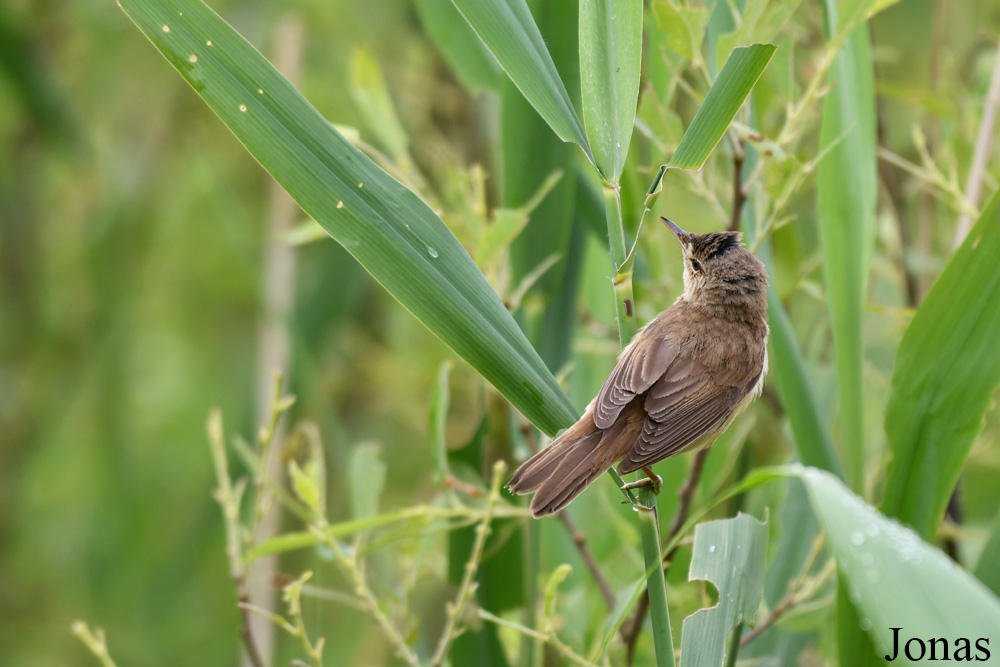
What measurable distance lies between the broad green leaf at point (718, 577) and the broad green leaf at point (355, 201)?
23cm

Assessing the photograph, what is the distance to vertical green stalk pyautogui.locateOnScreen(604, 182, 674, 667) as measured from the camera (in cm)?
97

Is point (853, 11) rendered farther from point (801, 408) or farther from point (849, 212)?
point (801, 408)

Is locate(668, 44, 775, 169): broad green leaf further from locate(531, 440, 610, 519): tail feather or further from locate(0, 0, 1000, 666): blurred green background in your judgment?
locate(0, 0, 1000, 666): blurred green background

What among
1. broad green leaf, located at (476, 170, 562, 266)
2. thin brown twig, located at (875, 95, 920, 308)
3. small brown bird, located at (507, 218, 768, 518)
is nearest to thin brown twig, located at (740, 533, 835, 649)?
small brown bird, located at (507, 218, 768, 518)

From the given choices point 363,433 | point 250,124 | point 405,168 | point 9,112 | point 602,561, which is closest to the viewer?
point 250,124

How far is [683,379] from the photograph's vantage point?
59.2 inches

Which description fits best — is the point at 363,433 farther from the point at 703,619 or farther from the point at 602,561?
the point at 703,619

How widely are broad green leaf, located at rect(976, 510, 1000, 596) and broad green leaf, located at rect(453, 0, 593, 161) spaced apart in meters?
0.73

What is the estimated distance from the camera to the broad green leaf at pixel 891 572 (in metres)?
0.76

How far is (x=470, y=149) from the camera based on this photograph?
8.77ft

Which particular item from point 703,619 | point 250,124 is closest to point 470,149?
point 250,124

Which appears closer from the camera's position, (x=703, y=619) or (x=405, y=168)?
(x=703, y=619)

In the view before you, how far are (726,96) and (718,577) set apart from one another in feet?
1.72

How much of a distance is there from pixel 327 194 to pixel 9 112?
8.92ft
